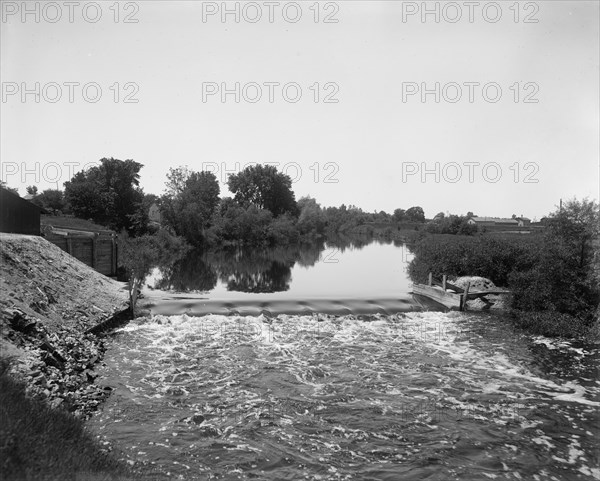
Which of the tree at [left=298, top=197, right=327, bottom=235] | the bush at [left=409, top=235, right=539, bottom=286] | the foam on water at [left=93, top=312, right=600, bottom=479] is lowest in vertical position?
the foam on water at [left=93, top=312, right=600, bottom=479]

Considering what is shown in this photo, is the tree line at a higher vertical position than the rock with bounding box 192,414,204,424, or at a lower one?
higher

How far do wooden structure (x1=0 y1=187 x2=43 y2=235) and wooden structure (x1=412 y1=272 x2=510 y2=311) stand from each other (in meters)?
21.5

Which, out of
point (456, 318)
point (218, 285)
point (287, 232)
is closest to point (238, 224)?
point (287, 232)

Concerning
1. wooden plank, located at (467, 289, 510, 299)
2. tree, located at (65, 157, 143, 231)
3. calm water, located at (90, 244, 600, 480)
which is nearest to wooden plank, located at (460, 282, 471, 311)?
wooden plank, located at (467, 289, 510, 299)

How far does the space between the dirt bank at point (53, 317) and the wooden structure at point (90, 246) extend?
248cm

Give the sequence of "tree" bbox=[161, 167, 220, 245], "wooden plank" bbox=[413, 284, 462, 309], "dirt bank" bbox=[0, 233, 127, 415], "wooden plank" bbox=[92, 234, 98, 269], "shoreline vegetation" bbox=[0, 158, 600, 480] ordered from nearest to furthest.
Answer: "shoreline vegetation" bbox=[0, 158, 600, 480] < "dirt bank" bbox=[0, 233, 127, 415] < "wooden plank" bbox=[413, 284, 462, 309] < "wooden plank" bbox=[92, 234, 98, 269] < "tree" bbox=[161, 167, 220, 245]

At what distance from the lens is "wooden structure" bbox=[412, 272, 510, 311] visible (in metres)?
22.1

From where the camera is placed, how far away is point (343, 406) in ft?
33.4

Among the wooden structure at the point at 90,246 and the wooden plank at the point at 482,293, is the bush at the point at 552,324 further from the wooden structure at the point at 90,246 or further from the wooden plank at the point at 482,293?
the wooden structure at the point at 90,246

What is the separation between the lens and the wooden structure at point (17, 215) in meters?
19.7

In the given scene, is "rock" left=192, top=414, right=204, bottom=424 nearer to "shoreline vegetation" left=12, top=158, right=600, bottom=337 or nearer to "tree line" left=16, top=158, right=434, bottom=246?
"shoreline vegetation" left=12, top=158, right=600, bottom=337

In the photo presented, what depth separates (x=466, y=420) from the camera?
955 centimetres

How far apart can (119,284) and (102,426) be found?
1566 cm

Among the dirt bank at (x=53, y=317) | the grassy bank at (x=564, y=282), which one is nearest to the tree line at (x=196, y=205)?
the dirt bank at (x=53, y=317)
